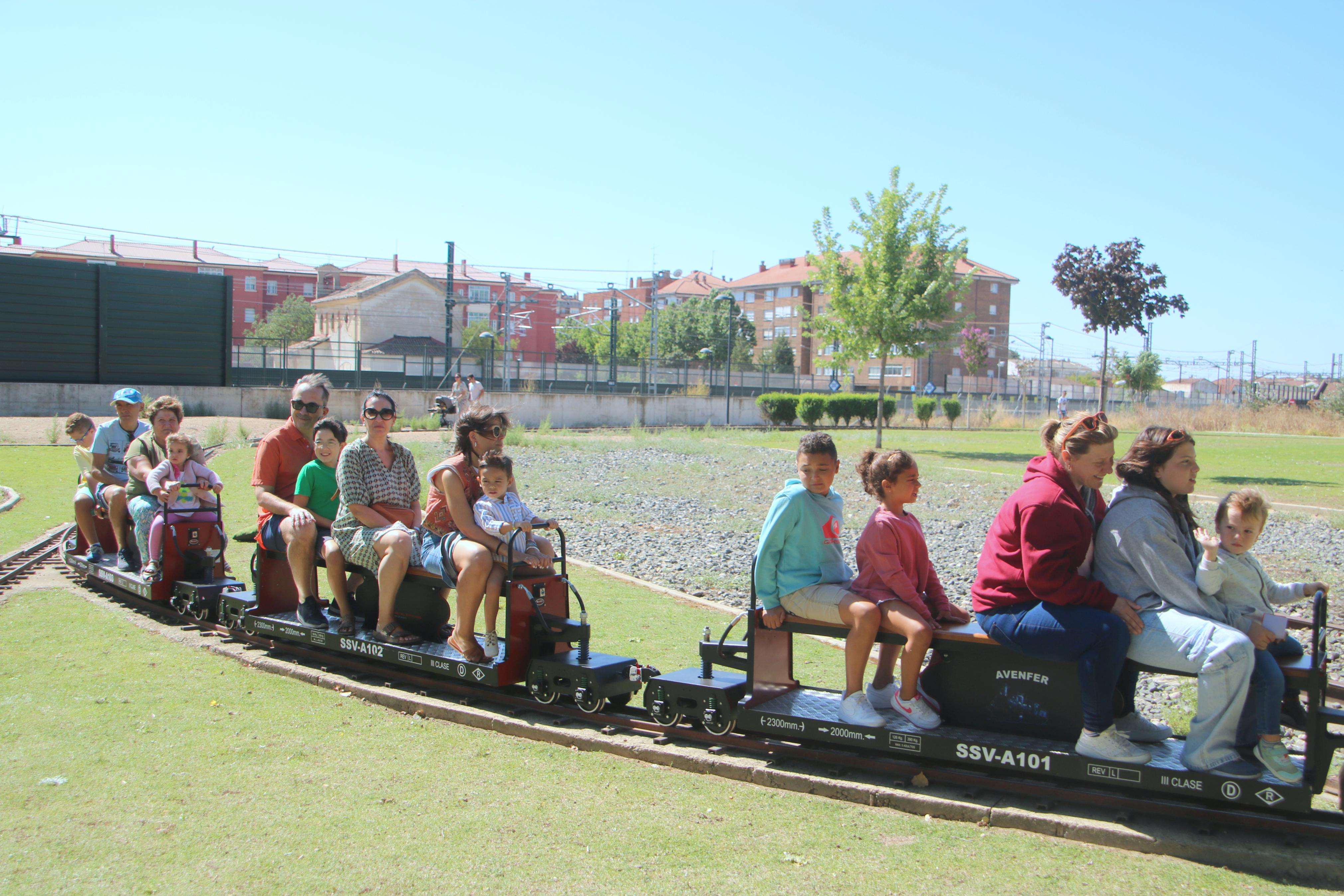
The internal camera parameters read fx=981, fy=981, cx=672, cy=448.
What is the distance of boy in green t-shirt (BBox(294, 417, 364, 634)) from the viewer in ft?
23.2

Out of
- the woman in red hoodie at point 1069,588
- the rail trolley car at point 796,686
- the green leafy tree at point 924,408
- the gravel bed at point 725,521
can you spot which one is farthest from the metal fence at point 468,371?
the woman in red hoodie at point 1069,588

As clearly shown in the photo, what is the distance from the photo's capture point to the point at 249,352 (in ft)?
130

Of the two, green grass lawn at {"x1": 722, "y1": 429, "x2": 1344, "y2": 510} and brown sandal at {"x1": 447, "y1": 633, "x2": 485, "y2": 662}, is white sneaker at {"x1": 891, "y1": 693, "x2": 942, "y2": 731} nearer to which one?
brown sandal at {"x1": 447, "y1": 633, "x2": 485, "y2": 662}

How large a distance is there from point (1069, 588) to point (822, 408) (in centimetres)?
4218

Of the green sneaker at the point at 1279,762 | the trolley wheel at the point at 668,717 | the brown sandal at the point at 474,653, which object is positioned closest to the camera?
the green sneaker at the point at 1279,762

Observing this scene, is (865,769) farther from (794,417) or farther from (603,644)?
(794,417)

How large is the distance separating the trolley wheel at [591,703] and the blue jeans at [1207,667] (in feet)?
9.79

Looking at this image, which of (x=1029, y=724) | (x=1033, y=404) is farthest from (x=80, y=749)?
(x=1033, y=404)

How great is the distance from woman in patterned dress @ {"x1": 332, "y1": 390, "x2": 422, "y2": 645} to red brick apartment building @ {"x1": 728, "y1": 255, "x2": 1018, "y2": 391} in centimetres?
7945

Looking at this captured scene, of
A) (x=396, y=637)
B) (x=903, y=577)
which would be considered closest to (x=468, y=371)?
(x=396, y=637)

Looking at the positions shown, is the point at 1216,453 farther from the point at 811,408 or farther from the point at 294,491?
the point at 294,491

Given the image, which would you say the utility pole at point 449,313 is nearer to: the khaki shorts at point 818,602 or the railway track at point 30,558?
the railway track at point 30,558

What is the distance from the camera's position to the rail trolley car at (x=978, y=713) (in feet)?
13.7

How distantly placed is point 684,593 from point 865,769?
515cm
